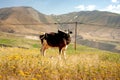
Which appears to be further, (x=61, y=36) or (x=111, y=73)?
(x=61, y=36)

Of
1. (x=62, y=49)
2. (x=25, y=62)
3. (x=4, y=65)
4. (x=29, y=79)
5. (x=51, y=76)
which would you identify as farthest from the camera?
(x=62, y=49)

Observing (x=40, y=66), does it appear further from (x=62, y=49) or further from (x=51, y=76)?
(x=62, y=49)

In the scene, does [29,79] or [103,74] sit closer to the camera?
[29,79]

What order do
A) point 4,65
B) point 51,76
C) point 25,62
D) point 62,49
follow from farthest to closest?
point 62,49, point 25,62, point 4,65, point 51,76

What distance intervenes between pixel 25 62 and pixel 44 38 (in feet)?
28.5

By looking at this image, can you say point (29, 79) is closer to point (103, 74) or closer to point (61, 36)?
point (103, 74)

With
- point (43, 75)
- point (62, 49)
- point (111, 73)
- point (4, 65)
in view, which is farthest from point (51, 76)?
point (62, 49)

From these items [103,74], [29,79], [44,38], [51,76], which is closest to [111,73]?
[103,74]

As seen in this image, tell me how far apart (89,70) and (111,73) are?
2.82 feet

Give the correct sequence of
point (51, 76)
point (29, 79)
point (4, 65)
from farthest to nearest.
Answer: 1. point (4, 65)
2. point (51, 76)
3. point (29, 79)

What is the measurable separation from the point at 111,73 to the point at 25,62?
3.09 m

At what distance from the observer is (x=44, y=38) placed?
18.1 meters

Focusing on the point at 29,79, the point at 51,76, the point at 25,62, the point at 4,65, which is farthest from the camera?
the point at 25,62

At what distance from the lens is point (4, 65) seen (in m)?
8.93
